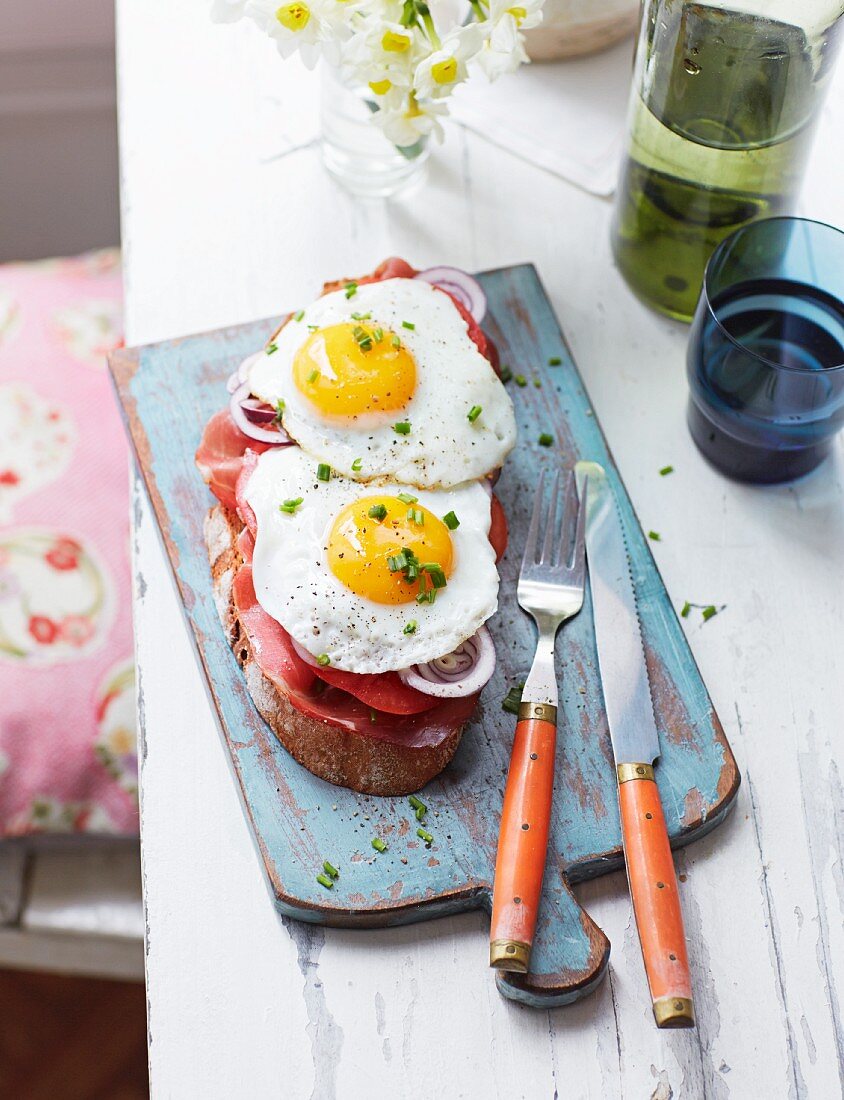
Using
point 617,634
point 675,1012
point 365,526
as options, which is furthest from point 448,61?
point 675,1012

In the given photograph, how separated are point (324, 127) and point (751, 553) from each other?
120cm

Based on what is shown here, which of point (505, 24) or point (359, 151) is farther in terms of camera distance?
point (359, 151)

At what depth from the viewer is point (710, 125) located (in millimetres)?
1772

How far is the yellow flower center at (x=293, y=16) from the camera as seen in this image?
1.61 metres

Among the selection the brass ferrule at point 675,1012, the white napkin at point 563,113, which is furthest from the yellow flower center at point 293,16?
the brass ferrule at point 675,1012

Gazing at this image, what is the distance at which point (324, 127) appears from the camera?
222 cm

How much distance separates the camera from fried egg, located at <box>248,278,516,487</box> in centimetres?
165

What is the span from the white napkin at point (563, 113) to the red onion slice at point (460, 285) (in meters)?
0.47

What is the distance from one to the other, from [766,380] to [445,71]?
2.23ft

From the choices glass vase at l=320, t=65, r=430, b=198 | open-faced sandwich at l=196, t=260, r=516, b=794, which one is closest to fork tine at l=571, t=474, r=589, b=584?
open-faced sandwich at l=196, t=260, r=516, b=794

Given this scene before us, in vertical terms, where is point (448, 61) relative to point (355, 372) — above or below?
above

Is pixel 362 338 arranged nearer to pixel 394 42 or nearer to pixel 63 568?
pixel 394 42

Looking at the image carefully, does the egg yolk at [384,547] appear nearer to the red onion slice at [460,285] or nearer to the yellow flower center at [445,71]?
the red onion slice at [460,285]

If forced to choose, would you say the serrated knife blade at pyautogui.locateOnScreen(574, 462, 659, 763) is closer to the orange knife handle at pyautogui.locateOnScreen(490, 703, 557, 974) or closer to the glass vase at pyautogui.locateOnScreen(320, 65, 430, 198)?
the orange knife handle at pyautogui.locateOnScreen(490, 703, 557, 974)
